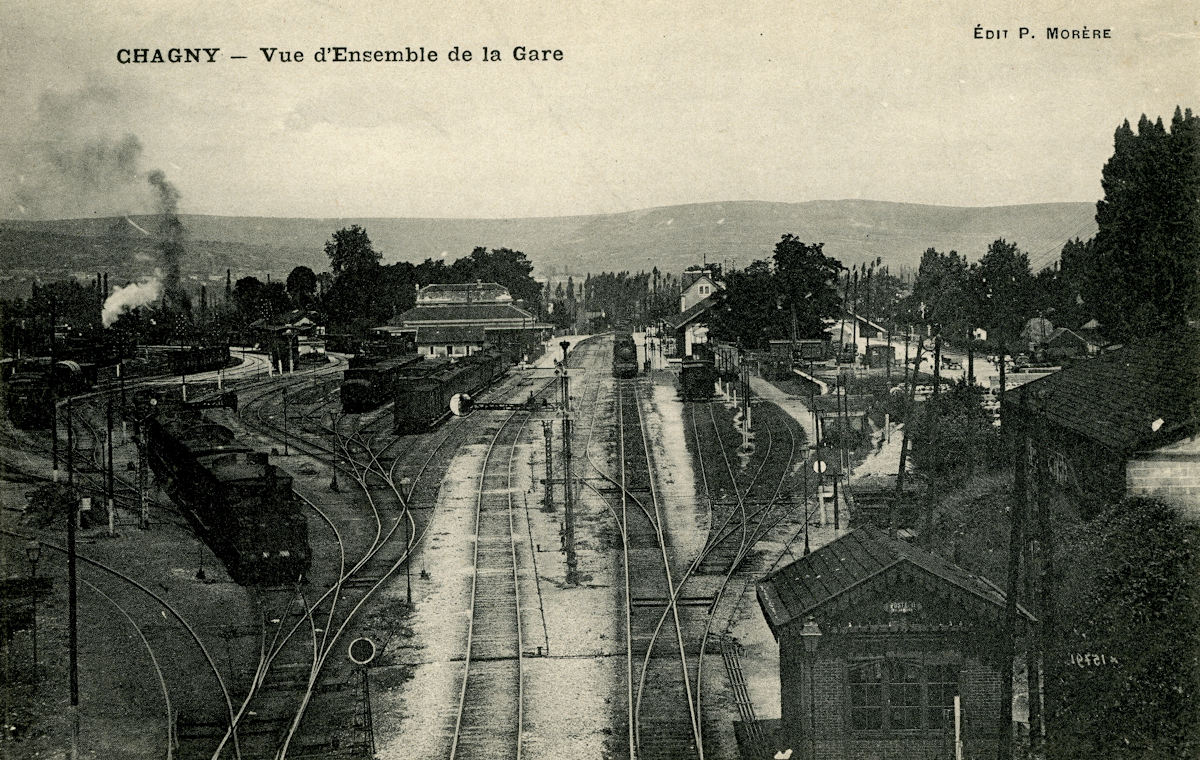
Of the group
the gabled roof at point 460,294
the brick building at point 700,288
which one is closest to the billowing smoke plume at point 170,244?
the gabled roof at point 460,294

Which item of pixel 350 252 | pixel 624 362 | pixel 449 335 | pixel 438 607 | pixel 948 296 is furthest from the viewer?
pixel 350 252

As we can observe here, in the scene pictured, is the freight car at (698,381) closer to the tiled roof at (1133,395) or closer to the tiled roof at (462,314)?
the tiled roof at (1133,395)

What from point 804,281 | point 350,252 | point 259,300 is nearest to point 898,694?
point 804,281

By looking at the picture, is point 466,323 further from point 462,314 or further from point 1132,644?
point 1132,644

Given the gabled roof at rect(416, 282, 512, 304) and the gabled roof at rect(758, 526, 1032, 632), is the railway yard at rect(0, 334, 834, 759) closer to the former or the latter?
the gabled roof at rect(758, 526, 1032, 632)

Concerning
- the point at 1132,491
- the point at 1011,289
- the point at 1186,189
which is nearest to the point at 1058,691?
the point at 1132,491

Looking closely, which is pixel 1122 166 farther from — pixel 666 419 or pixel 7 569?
pixel 7 569
